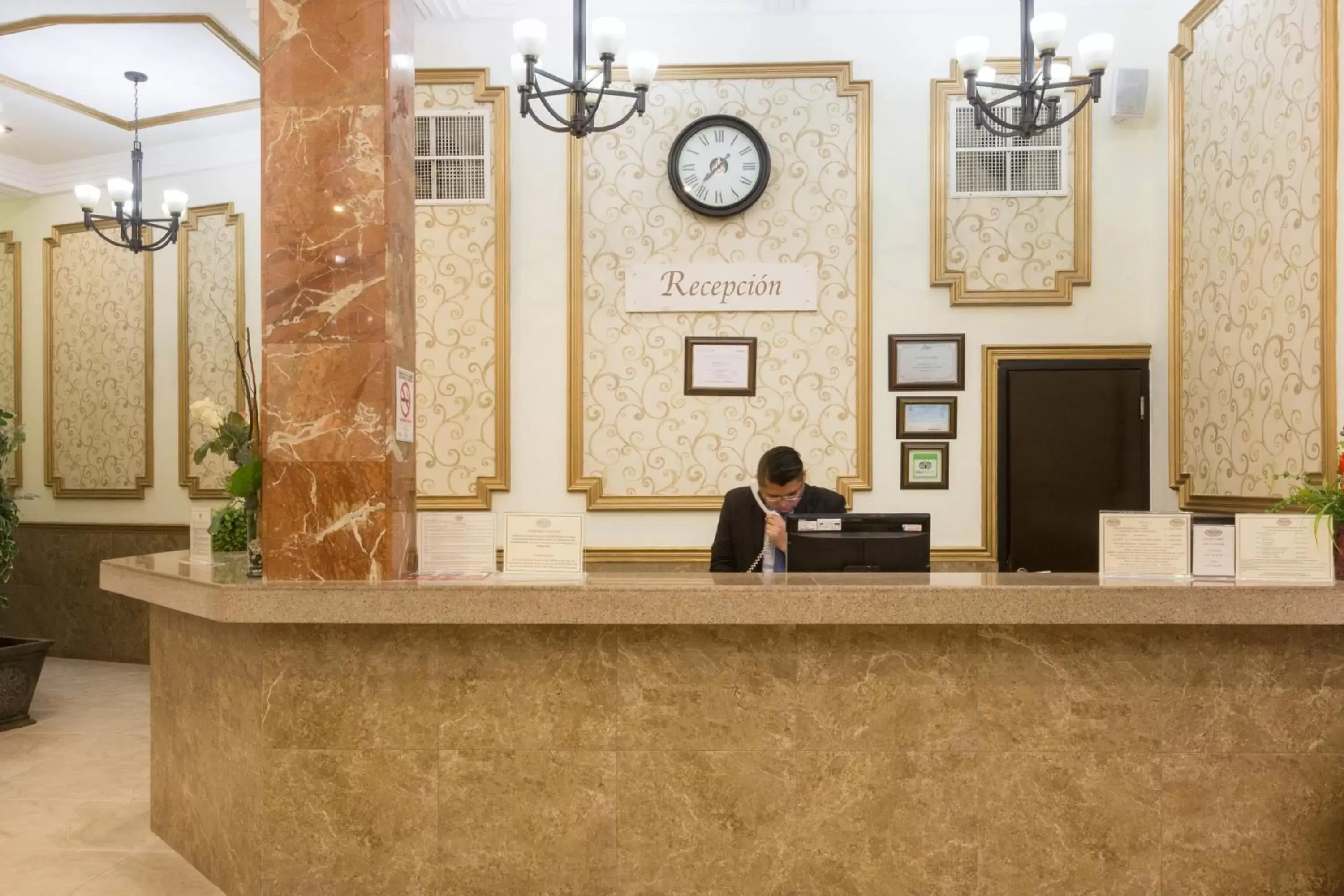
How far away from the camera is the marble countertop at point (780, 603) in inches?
88.4

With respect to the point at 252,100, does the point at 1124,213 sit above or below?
below

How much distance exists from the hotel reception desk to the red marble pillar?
0.71ft

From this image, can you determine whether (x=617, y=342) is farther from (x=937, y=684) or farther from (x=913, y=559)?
(x=937, y=684)

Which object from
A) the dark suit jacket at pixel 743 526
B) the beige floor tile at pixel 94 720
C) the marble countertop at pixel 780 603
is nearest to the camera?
the marble countertop at pixel 780 603

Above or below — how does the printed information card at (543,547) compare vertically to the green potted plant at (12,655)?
above

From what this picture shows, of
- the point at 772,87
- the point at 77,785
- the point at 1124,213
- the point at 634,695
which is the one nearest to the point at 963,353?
the point at 1124,213

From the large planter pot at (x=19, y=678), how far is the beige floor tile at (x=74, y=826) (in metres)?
1.29

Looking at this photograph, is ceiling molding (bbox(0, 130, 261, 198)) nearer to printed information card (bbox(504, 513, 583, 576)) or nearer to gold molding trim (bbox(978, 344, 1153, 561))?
printed information card (bbox(504, 513, 583, 576))

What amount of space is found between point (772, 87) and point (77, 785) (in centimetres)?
442

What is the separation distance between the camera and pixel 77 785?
3.74 metres

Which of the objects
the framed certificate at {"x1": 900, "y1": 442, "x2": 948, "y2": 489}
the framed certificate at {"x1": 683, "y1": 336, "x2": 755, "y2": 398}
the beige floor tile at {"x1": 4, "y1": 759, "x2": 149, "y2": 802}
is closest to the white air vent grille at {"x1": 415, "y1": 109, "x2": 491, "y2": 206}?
the framed certificate at {"x1": 683, "y1": 336, "x2": 755, "y2": 398}

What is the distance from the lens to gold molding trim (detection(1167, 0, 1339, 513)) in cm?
304

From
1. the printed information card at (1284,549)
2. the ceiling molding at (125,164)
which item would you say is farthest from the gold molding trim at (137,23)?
the printed information card at (1284,549)

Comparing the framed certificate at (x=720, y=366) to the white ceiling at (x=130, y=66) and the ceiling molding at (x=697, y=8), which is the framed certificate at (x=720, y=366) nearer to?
the ceiling molding at (x=697, y=8)
